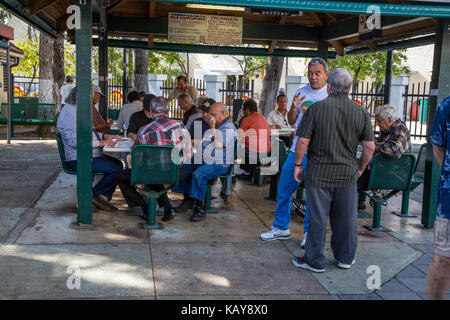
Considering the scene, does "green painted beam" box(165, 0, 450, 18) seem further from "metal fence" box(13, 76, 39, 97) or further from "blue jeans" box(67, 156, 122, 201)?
"metal fence" box(13, 76, 39, 97)

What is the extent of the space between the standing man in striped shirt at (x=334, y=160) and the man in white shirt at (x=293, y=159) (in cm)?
60

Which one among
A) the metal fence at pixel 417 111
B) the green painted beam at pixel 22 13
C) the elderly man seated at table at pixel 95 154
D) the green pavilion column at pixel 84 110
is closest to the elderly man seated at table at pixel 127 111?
the green painted beam at pixel 22 13

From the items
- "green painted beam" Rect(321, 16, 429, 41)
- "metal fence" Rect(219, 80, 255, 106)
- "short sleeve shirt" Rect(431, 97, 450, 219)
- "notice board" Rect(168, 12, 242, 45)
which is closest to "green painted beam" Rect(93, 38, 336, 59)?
"green painted beam" Rect(321, 16, 429, 41)

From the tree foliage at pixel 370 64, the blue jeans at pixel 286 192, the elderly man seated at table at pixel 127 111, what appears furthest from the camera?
the tree foliage at pixel 370 64

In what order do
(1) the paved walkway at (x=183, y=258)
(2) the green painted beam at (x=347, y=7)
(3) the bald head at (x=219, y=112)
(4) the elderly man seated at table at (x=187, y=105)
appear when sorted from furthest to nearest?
1. (4) the elderly man seated at table at (x=187, y=105)
2. (3) the bald head at (x=219, y=112)
3. (2) the green painted beam at (x=347, y=7)
4. (1) the paved walkway at (x=183, y=258)

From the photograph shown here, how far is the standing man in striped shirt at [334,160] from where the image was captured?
166 inches

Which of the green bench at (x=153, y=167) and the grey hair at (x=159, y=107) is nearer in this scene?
the green bench at (x=153, y=167)

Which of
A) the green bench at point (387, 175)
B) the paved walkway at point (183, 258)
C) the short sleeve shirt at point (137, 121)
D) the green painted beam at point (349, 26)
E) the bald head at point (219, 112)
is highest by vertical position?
the green painted beam at point (349, 26)

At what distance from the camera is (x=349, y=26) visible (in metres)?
7.83

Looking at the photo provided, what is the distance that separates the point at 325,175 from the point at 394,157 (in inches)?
72.2

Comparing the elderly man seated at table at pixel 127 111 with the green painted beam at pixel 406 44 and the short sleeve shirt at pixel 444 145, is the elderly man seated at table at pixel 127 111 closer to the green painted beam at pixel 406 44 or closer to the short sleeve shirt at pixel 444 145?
the green painted beam at pixel 406 44

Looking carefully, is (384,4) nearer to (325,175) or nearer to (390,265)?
(325,175)

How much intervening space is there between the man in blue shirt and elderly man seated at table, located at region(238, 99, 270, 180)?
484 centimetres
